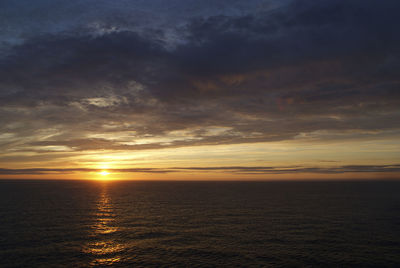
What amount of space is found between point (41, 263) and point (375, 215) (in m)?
80.2

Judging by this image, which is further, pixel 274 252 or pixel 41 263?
pixel 274 252

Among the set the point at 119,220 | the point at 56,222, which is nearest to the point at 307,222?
the point at 119,220

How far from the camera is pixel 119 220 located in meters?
70.7

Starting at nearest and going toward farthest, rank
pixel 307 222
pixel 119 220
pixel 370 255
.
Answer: pixel 370 255 < pixel 307 222 < pixel 119 220

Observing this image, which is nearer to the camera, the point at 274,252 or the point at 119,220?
the point at 274,252

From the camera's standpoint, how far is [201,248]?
148 feet

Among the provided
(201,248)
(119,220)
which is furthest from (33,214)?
(201,248)

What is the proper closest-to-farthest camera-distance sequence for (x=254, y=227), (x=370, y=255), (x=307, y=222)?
(x=370, y=255) → (x=254, y=227) → (x=307, y=222)

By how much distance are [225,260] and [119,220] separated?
133 feet

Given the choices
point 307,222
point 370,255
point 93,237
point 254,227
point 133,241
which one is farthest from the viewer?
point 307,222

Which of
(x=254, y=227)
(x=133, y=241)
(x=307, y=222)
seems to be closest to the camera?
(x=133, y=241)

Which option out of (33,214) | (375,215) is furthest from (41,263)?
(375,215)

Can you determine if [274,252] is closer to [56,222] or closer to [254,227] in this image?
[254,227]

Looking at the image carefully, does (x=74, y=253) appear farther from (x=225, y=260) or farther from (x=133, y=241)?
(x=225, y=260)
